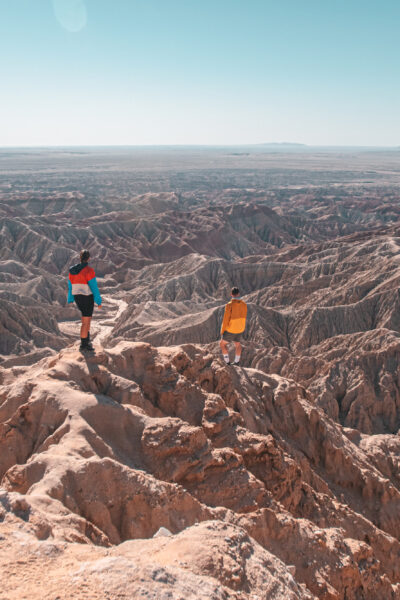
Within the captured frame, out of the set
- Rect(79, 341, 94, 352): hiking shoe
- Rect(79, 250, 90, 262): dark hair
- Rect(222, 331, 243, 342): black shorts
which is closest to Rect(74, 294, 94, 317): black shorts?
Rect(79, 250, 90, 262): dark hair

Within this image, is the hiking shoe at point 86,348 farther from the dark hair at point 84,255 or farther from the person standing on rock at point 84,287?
the dark hair at point 84,255

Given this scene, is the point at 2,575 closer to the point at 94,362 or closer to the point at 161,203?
the point at 94,362

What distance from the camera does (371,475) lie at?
56.2ft

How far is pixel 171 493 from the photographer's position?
840 centimetres

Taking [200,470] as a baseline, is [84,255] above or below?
above

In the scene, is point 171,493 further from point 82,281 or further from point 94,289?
point 82,281

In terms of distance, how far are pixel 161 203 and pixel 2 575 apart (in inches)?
5431

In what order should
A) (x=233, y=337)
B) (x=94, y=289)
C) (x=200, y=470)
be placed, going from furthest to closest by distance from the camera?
(x=233, y=337)
(x=94, y=289)
(x=200, y=470)

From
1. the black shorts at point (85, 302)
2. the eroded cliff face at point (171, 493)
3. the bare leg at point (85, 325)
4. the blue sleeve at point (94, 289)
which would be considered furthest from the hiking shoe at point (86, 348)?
the blue sleeve at point (94, 289)

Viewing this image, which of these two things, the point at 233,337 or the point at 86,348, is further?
the point at 233,337

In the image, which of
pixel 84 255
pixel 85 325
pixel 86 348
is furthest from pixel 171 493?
pixel 84 255

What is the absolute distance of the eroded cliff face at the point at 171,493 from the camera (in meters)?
5.85

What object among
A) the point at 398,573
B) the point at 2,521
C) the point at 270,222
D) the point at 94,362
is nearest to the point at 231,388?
the point at 94,362

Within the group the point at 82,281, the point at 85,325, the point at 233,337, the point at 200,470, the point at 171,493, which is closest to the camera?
the point at 171,493
